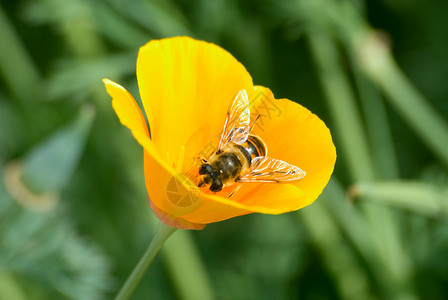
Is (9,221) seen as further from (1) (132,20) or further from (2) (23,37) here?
(2) (23,37)

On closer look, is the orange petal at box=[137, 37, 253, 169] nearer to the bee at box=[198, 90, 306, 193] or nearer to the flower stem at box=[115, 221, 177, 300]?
the bee at box=[198, 90, 306, 193]

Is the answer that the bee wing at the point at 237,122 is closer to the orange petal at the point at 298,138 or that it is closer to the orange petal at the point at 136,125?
the orange petal at the point at 298,138

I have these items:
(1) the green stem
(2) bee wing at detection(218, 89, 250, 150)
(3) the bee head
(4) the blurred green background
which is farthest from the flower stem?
(1) the green stem

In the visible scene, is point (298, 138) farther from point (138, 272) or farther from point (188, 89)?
point (138, 272)

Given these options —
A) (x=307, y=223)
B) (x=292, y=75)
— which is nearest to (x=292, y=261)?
(x=307, y=223)

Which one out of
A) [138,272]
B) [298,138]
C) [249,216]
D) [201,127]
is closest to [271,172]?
[298,138]

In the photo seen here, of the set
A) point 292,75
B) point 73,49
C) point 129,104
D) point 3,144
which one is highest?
point 129,104
